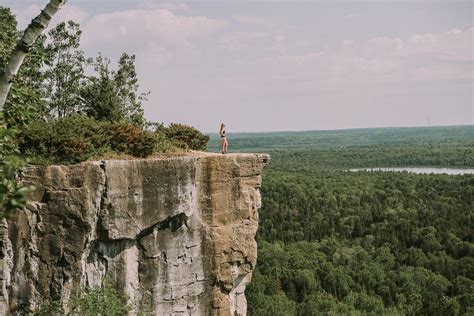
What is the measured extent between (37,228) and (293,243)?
2196 inches

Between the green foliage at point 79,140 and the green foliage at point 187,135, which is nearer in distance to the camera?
the green foliage at point 79,140

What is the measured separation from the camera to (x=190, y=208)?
1420 centimetres

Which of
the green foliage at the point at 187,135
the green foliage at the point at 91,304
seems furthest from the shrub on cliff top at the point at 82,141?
the green foliage at the point at 91,304

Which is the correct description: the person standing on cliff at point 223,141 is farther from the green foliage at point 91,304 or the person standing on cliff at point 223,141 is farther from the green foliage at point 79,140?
the green foliage at point 91,304

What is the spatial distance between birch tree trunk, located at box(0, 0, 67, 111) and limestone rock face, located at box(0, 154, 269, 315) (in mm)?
6061

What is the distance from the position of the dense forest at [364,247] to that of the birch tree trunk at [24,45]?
40722 mm

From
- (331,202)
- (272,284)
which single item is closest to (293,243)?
(272,284)

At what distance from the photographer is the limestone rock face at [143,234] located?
11914mm

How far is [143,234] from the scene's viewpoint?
13414 mm

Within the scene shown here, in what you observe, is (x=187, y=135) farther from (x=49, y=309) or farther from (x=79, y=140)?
(x=49, y=309)

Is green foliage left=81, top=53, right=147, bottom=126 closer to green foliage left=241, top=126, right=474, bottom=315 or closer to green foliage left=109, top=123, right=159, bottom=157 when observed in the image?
green foliage left=109, top=123, right=159, bottom=157

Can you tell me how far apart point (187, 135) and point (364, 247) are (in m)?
52.4

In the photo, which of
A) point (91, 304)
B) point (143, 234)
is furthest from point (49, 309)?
point (143, 234)

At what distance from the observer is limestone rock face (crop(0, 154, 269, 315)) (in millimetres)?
11914
